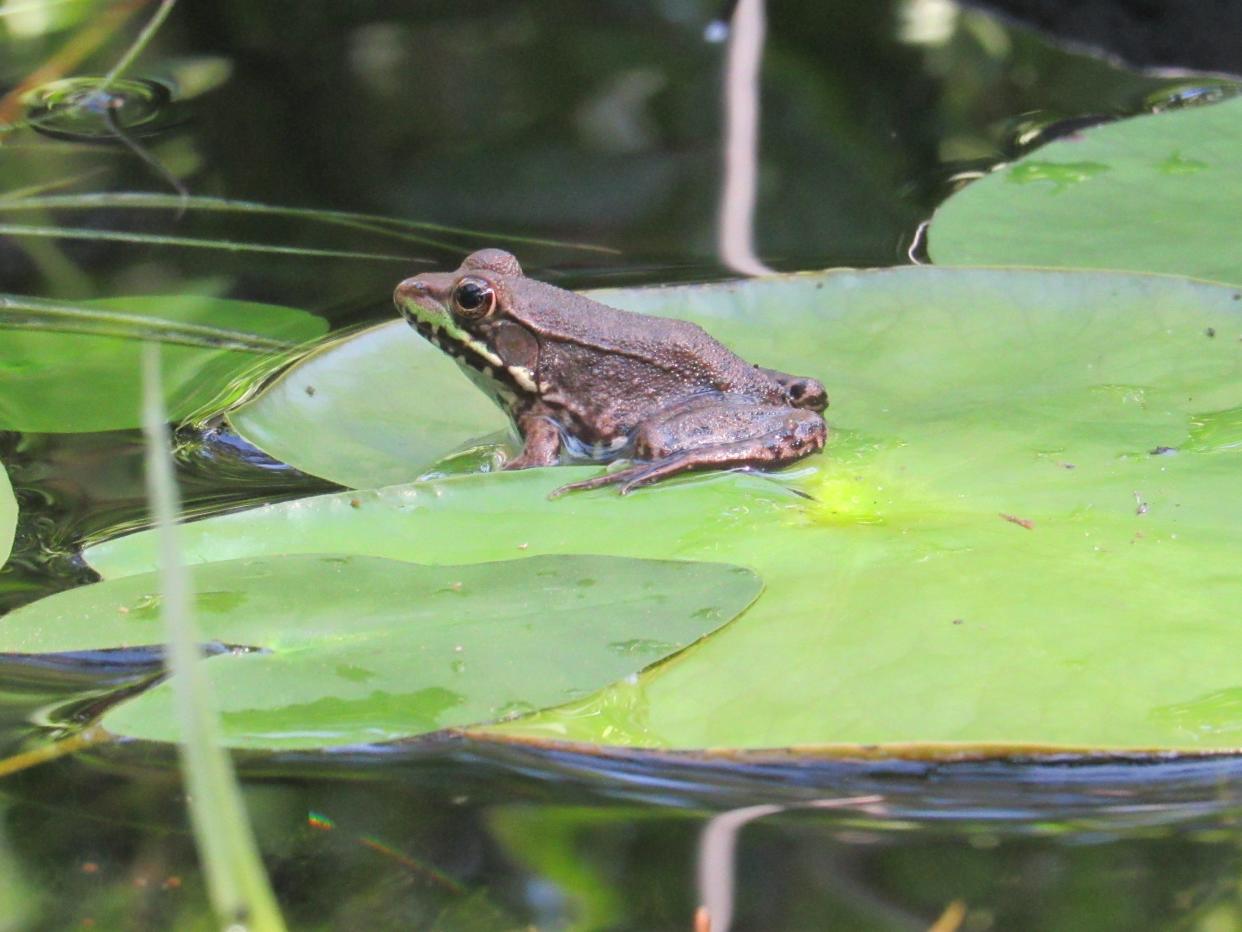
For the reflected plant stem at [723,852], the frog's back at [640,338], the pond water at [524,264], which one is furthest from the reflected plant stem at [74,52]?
the reflected plant stem at [723,852]

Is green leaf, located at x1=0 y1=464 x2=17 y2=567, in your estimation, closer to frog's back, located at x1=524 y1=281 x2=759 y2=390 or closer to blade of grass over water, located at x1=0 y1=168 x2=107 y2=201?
frog's back, located at x1=524 y1=281 x2=759 y2=390

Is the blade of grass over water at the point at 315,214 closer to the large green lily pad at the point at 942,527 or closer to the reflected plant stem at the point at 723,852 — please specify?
the large green lily pad at the point at 942,527

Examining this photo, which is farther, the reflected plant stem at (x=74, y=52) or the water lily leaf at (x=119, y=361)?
the reflected plant stem at (x=74, y=52)

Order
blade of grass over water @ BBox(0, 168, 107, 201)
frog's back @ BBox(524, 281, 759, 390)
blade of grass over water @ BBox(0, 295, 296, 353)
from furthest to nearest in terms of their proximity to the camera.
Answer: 1. blade of grass over water @ BBox(0, 168, 107, 201)
2. blade of grass over water @ BBox(0, 295, 296, 353)
3. frog's back @ BBox(524, 281, 759, 390)

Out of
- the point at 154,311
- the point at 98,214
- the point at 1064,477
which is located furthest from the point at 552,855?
the point at 98,214

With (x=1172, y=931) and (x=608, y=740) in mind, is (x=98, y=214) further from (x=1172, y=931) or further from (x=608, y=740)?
(x=1172, y=931)

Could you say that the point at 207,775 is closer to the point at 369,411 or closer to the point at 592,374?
the point at 369,411

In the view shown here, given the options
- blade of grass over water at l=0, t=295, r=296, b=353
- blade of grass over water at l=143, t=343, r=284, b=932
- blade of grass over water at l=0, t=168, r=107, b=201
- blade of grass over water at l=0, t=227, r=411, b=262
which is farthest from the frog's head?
blade of grass over water at l=143, t=343, r=284, b=932
